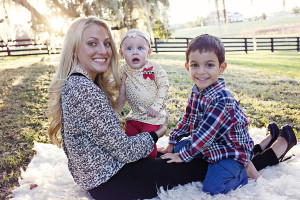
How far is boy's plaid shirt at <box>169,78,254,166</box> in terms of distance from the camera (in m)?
2.06

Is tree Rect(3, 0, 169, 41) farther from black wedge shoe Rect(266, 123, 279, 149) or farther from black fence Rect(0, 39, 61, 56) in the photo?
black wedge shoe Rect(266, 123, 279, 149)

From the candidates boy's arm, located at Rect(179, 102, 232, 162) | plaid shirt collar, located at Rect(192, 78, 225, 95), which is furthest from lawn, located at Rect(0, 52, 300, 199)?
plaid shirt collar, located at Rect(192, 78, 225, 95)

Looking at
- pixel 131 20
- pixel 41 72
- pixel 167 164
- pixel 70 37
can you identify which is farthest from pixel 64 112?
pixel 41 72

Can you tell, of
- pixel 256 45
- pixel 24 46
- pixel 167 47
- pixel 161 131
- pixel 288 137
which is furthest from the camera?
pixel 256 45

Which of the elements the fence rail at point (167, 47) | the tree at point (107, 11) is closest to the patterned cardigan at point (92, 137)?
the tree at point (107, 11)

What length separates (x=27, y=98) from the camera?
19.6ft

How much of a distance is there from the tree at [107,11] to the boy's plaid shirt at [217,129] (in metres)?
3.43

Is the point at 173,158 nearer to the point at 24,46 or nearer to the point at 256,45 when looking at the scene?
the point at 24,46

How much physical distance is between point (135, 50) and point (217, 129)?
3.52ft

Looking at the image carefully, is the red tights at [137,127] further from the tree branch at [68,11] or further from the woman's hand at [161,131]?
the tree branch at [68,11]

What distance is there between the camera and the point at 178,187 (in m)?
2.21

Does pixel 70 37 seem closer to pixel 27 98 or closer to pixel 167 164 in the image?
pixel 167 164

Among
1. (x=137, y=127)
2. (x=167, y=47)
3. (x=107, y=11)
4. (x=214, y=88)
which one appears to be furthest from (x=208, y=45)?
(x=167, y=47)

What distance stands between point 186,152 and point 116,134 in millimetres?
656
